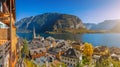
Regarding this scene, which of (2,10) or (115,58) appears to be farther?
(115,58)

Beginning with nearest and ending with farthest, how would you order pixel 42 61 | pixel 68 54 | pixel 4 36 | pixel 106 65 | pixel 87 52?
pixel 4 36 → pixel 106 65 → pixel 42 61 → pixel 68 54 → pixel 87 52

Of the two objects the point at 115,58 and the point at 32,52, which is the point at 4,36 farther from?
the point at 115,58

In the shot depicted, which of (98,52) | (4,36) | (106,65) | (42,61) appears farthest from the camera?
(98,52)

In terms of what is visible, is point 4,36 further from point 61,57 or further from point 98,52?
point 98,52

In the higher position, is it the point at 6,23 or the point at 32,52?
the point at 6,23

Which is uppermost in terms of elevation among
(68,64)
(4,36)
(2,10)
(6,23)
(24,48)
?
(2,10)

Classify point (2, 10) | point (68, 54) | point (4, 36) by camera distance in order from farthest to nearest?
point (68, 54) → point (2, 10) → point (4, 36)

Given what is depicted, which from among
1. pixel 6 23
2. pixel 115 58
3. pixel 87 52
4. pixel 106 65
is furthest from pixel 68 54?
pixel 6 23

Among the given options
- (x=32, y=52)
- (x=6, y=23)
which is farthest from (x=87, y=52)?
(x=6, y=23)

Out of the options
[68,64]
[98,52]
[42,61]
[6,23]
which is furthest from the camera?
[98,52]
